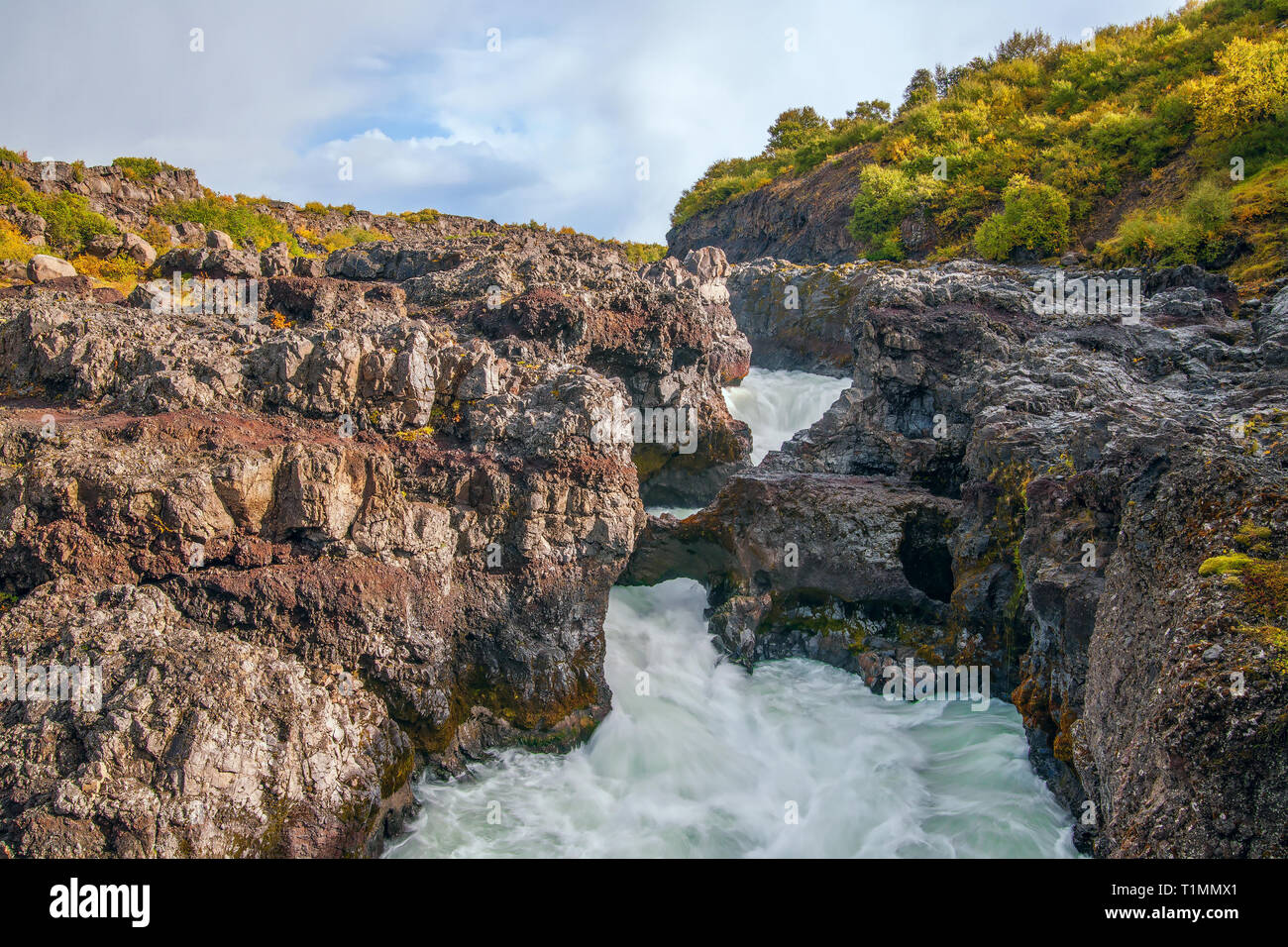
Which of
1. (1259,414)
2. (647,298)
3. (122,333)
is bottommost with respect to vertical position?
(1259,414)

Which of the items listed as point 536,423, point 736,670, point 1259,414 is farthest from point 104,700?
point 1259,414

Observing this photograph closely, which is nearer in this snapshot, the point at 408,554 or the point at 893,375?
the point at 408,554

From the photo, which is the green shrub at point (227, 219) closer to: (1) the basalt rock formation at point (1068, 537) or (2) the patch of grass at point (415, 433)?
(2) the patch of grass at point (415, 433)

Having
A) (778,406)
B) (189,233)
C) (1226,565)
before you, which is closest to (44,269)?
(189,233)

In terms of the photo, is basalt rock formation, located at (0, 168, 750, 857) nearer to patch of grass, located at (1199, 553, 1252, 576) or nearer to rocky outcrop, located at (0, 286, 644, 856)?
rocky outcrop, located at (0, 286, 644, 856)

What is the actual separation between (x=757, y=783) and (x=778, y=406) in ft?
66.2

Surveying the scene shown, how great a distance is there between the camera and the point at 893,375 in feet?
57.1

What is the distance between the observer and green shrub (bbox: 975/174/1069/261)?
32156mm

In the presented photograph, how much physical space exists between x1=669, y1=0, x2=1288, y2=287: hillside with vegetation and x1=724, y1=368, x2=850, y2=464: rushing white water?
11.4m

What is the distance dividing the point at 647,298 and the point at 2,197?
27048mm

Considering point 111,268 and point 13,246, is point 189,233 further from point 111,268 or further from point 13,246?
point 13,246

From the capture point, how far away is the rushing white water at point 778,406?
2795cm
